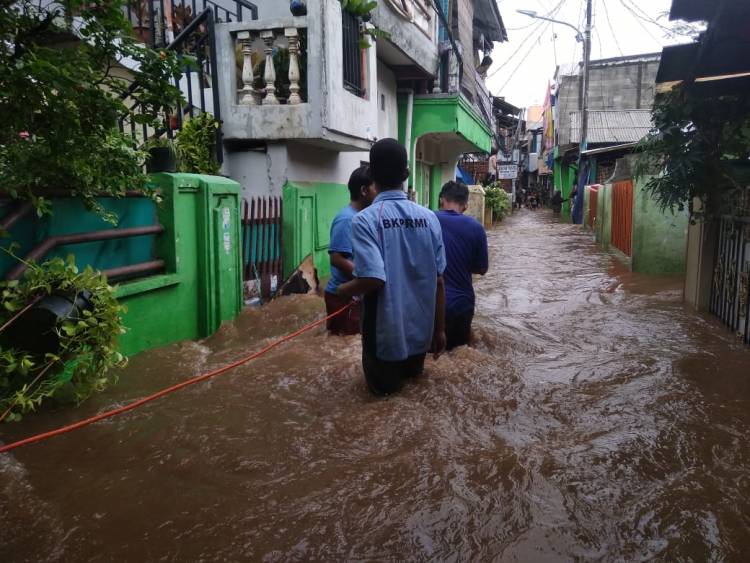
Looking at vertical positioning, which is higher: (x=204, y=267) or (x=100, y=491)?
(x=204, y=267)

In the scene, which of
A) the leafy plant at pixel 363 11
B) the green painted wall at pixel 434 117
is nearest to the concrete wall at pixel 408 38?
the green painted wall at pixel 434 117

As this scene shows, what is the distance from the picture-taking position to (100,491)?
2734mm

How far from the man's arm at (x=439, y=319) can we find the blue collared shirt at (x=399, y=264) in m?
0.08

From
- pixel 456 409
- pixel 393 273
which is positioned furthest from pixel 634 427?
pixel 393 273

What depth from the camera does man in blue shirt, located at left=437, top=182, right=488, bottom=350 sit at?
14.1ft

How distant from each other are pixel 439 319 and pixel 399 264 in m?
0.52

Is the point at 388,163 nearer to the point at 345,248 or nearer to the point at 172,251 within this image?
the point at 345,248

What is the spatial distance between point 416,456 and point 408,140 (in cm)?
974

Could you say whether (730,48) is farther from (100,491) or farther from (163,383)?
(100,491)

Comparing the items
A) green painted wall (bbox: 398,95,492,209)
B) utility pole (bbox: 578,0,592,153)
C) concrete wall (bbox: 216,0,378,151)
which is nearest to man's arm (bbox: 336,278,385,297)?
concrete wall (bbox: 216,0,378,151)

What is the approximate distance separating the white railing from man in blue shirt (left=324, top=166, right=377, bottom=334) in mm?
2741

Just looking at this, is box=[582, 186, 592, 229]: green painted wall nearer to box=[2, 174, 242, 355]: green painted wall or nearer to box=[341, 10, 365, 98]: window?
box=[341, 10, 365, 98]: window

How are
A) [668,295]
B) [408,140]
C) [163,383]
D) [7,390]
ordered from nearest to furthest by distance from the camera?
[7,390] < [163,383] < [668,295] < [408,140]

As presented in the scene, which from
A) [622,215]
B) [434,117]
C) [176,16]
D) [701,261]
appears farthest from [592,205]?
[176,16]
